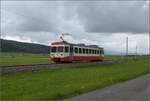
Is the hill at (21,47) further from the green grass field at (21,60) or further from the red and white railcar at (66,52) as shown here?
the red and white railcar at (66,52)

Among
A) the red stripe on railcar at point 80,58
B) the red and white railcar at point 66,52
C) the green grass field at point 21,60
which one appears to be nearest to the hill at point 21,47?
the green grass field at point 21,60

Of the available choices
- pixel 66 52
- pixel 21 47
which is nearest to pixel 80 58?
pixel 66 52

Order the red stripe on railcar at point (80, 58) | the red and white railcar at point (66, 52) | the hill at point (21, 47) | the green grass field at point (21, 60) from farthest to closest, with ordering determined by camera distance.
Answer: the hill at point (21, 47)
the green grass field at point (21, 60)
the red stripe on railcar at point (80, 58)
the red and white railcar at point (66, 52)

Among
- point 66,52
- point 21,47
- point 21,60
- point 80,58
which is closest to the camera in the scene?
point 66,52

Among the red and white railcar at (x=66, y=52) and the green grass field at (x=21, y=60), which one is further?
the green grass field at (x=21, y=60)

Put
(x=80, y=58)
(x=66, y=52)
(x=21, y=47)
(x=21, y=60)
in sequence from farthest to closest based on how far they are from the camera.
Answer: (x=21, y=47) < (x=21, y=60) < (x=80, y=58) < (x=66, y=52)

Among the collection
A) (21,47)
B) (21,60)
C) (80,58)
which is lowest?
(21,60)

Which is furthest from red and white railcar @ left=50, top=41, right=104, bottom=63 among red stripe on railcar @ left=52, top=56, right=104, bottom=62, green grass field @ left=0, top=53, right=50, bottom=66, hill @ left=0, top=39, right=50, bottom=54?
hill @ left=0, top=39, right=50, bottom=54

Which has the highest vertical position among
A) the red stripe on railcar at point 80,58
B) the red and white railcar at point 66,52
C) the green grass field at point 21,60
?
the red and white railcar at point 66,52

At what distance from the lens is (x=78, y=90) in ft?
55.0

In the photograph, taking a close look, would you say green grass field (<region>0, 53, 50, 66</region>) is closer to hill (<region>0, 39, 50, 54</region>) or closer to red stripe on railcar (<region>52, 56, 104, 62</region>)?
red stripe on railcar (<region>52, 56, 104, 62</region>)

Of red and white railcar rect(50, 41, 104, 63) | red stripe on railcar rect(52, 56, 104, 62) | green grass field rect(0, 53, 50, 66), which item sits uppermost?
red and white railcar rect(50, 41, 104, 63)

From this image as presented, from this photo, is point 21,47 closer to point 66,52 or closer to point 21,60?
point 21,60

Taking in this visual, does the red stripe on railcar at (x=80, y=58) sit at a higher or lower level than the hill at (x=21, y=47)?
lower
